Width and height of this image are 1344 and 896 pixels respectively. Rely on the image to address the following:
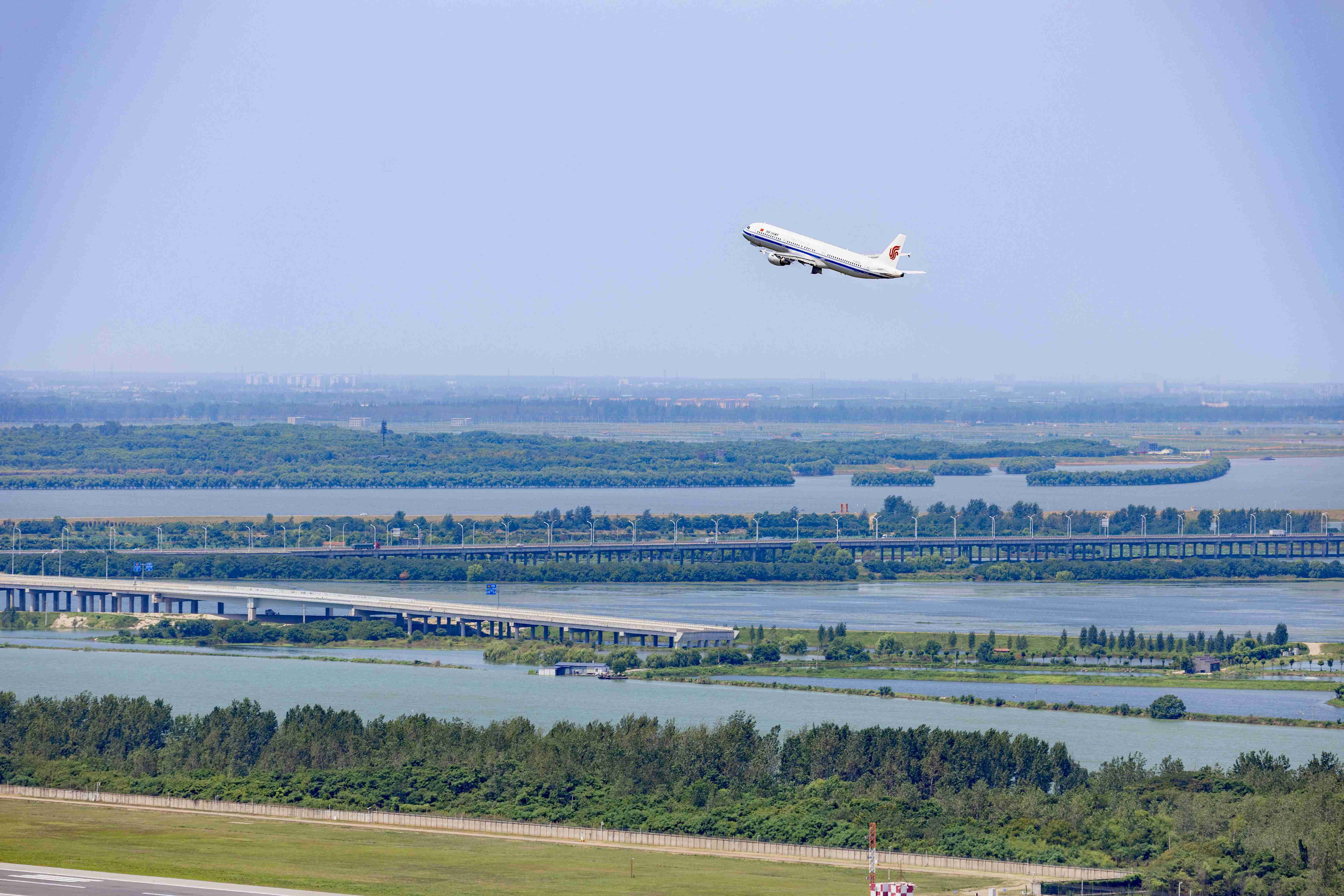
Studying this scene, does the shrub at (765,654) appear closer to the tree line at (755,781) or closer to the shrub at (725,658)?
the shrub at (725,658)

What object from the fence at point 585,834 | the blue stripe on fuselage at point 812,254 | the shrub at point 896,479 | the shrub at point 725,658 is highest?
the blue stripe on fuselage at point 812,254

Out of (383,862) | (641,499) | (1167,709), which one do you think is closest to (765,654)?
(1167,709)

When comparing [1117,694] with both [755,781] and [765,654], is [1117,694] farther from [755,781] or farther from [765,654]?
[755,781]

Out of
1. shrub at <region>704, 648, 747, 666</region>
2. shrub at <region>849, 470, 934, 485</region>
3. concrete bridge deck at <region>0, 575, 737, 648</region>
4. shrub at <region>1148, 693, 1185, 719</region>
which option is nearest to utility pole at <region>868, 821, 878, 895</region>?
shrub at <region>1148, 693, 1185, 719</region>

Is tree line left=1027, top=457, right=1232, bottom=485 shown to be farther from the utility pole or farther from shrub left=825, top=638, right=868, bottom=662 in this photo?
the utility pole

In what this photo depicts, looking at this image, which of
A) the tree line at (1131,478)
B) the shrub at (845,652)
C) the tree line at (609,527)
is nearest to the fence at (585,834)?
the shrub at (845,652)
